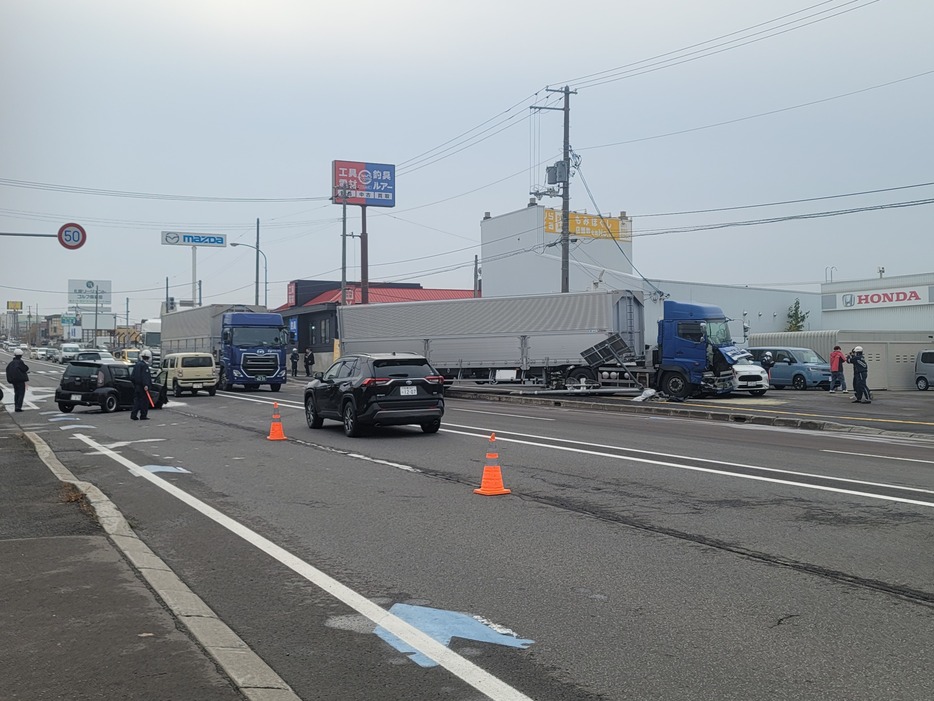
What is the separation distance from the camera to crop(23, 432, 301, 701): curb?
4438mm

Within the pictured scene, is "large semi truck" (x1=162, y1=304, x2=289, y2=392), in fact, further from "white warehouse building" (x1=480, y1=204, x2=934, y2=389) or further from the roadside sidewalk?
the roadside sidewalk

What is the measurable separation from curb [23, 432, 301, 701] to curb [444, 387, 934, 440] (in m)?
15.9

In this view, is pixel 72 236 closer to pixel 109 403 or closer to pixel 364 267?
pixel 109 403

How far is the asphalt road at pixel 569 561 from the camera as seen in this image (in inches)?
187

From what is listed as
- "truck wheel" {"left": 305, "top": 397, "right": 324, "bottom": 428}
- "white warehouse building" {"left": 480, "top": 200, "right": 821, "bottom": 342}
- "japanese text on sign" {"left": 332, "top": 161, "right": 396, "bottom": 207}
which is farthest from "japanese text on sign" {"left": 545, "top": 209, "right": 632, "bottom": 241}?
"truck wheel" {"left": 305, "top": 397, "right": 324, "bottom": 428}

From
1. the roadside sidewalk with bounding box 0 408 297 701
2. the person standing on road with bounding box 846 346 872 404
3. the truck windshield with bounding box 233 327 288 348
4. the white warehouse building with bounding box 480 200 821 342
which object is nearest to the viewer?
the roadside sidewalk with bounding box 0 408 297 701

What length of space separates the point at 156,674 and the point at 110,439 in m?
14.6

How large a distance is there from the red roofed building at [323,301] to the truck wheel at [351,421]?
1673 inches

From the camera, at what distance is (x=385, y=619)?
18.6ft

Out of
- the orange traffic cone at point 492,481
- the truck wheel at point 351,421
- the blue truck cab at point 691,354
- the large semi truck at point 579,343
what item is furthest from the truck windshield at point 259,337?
the orange traffic cone at point 492,481

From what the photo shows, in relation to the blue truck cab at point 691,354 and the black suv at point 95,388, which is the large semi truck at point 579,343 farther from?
the black suv at point 95,388

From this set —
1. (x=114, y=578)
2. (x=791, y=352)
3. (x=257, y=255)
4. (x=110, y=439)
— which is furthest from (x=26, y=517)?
(x=257, y=255)

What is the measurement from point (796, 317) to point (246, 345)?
42.5m

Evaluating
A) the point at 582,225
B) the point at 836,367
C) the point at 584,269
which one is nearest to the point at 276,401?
the point at 836,367
